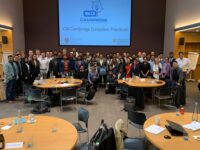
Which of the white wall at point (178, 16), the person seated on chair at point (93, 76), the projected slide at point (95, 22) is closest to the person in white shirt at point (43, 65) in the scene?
the person seated on chair at point (93, 76)

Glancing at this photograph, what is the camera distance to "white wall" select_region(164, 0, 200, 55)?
9609 millimetres

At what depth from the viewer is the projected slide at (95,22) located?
12172 mm

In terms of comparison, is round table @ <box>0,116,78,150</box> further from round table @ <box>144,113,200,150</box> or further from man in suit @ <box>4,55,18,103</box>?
man in suit @ <box>4,55,18,103</box>

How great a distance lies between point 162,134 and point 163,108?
13.1ft

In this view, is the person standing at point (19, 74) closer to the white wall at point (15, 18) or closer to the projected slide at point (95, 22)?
the white wall at point (15, 18)

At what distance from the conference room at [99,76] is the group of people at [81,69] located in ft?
0.14

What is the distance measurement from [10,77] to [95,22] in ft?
21.8

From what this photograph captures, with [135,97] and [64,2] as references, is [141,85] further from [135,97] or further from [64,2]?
[64,2]

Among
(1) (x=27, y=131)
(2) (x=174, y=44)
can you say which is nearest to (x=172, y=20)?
(2) (x=174, y=44)

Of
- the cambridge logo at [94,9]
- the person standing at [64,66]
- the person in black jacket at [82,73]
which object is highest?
the cambridge logo at [94,9]

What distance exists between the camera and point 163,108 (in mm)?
6852

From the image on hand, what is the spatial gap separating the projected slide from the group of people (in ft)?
9.15

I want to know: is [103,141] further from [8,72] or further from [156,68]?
[156,68]

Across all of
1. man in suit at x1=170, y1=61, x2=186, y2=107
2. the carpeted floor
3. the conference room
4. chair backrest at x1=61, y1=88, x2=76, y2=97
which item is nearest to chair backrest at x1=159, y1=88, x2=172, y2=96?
the conference room
